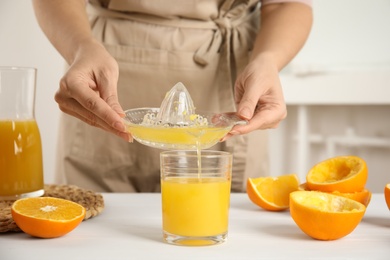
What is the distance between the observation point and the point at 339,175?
39.9 inches

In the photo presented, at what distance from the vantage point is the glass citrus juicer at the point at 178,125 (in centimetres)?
81

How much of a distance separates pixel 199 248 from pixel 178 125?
0.65 ft

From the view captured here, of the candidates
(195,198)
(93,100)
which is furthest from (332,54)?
(195,198)

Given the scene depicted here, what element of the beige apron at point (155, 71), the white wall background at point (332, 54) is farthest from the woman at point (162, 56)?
the white wall background at point (332, 54)

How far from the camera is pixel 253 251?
0.71 metres

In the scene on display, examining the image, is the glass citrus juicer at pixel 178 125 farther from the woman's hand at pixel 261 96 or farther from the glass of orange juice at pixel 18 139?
the glass of orange juice at pixel 18 139

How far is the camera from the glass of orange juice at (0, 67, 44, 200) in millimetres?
999

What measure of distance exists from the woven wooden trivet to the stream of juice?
32 millimetres

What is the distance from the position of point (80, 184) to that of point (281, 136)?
1198 mm

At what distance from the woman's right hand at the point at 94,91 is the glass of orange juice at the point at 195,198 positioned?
15cm

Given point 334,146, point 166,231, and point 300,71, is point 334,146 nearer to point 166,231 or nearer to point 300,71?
point 300,71

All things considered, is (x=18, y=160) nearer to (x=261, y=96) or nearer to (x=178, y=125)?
(x=178, y=125)

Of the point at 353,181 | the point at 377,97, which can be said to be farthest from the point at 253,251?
the point at 377,97

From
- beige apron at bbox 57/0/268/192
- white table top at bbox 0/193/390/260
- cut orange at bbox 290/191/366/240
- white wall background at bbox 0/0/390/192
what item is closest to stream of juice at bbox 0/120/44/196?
white table top at bbox 0/193/390/260
